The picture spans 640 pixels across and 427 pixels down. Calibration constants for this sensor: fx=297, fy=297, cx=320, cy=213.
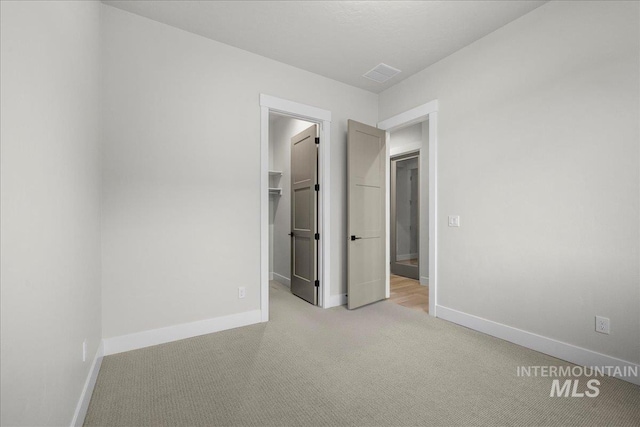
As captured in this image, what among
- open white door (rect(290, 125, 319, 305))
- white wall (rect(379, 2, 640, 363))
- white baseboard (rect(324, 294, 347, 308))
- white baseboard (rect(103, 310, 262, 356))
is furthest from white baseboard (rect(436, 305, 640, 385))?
white baseboard (rect(103, 310, 262, 356))

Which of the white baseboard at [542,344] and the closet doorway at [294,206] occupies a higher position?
the closet doorway at [294,206]

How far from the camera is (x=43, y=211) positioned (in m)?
1.15

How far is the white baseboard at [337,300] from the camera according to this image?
3756 mm

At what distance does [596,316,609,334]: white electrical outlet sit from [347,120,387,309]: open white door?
216cm

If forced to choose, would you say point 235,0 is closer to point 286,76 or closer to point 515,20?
point 286,76

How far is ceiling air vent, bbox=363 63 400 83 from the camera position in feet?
11.3

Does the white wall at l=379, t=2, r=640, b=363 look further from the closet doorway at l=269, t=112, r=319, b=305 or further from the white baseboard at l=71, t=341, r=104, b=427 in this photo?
the white baseboard at l=71, t=341, r=104, b=427

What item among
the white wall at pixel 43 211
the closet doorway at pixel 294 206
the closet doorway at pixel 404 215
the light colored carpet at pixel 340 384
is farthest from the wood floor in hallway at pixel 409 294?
the white wall at pixel 43 211

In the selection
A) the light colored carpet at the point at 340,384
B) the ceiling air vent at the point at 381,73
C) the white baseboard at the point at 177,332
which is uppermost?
the ceiling air vent at the point at 381,73

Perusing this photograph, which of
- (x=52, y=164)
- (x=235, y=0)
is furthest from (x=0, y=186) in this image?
(x=235, y=0)

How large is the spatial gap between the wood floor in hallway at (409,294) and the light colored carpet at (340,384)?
2.89 feet

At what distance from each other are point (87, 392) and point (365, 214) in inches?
119

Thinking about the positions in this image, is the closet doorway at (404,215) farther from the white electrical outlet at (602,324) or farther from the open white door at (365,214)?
the white electrical outlet at (602,324)

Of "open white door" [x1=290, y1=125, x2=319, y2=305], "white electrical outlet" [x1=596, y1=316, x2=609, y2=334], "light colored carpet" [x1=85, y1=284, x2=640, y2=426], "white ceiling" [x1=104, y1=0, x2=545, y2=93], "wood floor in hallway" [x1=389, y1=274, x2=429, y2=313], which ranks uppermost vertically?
"white ceiling" [x1=104, y1=0, x2=545, y2=93]
